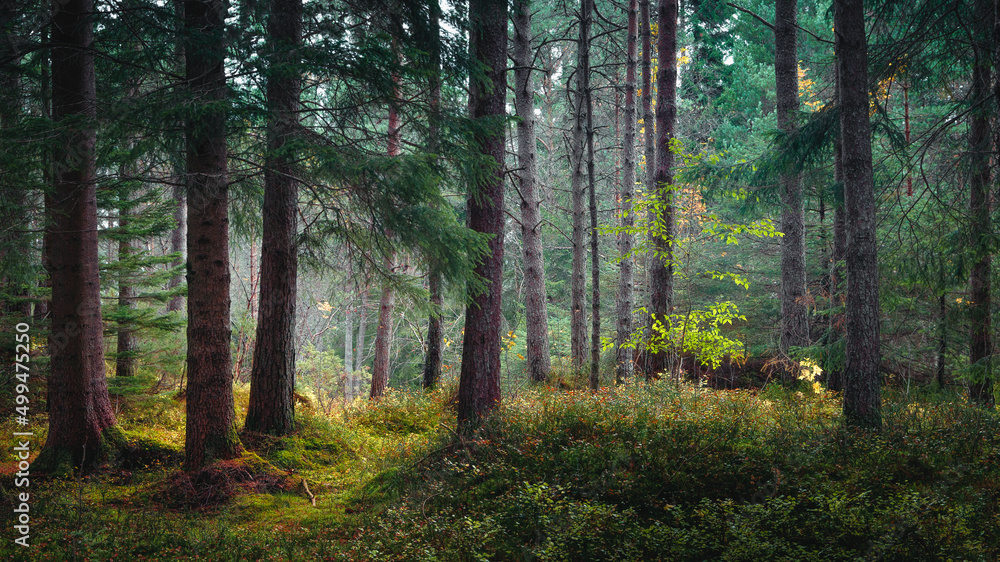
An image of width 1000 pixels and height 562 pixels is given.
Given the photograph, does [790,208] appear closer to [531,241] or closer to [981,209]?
[981,209]

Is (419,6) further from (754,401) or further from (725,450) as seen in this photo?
(754,401)

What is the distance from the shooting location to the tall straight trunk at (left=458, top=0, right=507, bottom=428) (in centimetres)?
774

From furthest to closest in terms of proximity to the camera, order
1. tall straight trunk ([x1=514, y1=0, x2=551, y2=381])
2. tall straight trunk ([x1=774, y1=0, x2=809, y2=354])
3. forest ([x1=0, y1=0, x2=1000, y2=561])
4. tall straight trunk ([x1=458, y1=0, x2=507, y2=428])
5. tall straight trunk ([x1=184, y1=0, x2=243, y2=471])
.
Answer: tall straight trunk ([x1=514, y1=0, x2=551, y2=381]) < tall straight trunk ([x1=774, y1=0, x2=809, y2=354]) < tall straight trunk ([x1=458, y1=0, x2=507, y2=428]) < tall straight trunk ([x1=184, y1=0, x2=243, y2=471]) < forest ([x1=0, y1=0, x2=1000, y2=561])

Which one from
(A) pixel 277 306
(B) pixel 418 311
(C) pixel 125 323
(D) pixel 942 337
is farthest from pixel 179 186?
(D) pixel 942 337

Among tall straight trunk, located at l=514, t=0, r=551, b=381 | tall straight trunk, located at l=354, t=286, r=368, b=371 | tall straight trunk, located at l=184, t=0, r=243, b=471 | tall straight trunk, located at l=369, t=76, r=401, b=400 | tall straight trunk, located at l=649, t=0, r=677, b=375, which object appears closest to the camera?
tall straight trunk, located at l=184, t=0, r=243, b=471

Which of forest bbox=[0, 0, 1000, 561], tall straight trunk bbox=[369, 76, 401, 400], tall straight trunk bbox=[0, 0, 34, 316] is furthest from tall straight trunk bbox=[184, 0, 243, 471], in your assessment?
tall straight trunk bbox=[369, 76, 401, 400]

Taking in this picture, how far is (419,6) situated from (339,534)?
6492 mm

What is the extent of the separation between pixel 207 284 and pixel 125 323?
490 centimetres

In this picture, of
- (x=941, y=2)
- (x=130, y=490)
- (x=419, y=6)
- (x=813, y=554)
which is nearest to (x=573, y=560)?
(x=813, y=554)

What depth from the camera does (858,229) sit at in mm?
7027

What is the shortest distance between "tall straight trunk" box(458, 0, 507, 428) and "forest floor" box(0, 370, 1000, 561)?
1.81 ft

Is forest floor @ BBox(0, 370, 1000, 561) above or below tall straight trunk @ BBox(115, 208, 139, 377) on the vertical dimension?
below

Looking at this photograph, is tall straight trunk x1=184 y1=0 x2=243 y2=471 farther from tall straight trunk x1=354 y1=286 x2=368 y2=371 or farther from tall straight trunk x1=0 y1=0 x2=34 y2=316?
tall straight trunk x1=354 y1=286 x2=368 y2=371

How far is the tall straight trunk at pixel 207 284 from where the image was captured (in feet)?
21.8
